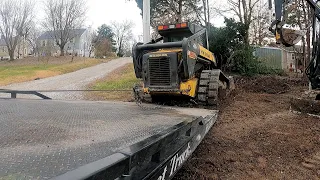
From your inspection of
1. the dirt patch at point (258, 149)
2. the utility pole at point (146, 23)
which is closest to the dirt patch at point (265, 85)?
the utility pole at point (146, 23)

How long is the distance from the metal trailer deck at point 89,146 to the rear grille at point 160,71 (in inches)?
147

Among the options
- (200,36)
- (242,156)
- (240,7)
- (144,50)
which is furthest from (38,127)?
(240,7)

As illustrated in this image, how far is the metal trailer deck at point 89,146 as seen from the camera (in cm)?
124

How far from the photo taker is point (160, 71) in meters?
6.46

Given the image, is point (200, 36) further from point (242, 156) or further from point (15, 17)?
point (15, 17)

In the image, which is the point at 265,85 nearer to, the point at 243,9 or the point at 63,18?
the point at 243,9

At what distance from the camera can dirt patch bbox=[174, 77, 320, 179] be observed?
3.42 m

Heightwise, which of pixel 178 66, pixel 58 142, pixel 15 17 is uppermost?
pixel 15 17

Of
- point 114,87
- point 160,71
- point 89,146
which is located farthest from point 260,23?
point 89,146

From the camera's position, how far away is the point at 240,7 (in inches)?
1005

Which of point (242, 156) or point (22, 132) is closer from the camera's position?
point (22, 132)

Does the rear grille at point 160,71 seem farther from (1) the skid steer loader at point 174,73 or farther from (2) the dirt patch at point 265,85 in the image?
(2) the dirt patch at point 265,85

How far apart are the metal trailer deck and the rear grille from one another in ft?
12.2

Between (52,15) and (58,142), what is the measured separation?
47.2 m
